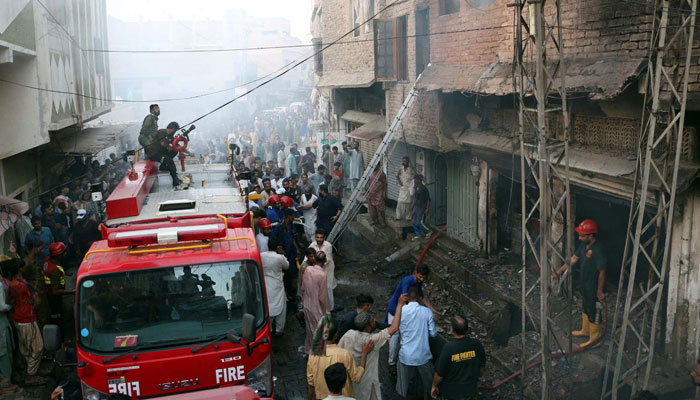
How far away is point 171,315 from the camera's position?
5727 mm

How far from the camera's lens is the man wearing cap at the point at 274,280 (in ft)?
28.2

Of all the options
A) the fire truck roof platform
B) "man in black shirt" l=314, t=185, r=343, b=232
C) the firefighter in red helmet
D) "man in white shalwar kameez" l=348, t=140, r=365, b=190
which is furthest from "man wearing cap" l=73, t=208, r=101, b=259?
the firefighter in red helmet

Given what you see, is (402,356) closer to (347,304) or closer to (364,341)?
(364,341)

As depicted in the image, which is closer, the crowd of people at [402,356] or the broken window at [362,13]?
the crowd of people at [402,356]

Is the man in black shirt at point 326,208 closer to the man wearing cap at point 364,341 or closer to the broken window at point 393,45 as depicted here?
the broken window at point 393,45

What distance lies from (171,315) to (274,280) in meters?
3.08

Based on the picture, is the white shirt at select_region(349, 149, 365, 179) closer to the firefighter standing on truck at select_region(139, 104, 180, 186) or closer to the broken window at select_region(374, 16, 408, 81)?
the broken window at select_region(374, 16, 408, 81)

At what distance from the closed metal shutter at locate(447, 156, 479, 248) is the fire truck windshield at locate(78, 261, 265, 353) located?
24.9 ft

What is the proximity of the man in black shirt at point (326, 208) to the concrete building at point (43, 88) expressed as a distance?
578 centimetres

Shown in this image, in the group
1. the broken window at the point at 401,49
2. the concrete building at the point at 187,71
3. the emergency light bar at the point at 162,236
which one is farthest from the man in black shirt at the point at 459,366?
the concrete building at the point at 187,71

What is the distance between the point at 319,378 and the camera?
17.9 ft

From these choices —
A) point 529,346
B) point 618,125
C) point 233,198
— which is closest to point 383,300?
point 529,346

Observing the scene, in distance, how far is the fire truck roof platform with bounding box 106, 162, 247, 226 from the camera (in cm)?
724

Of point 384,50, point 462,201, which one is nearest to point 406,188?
point 462,201
